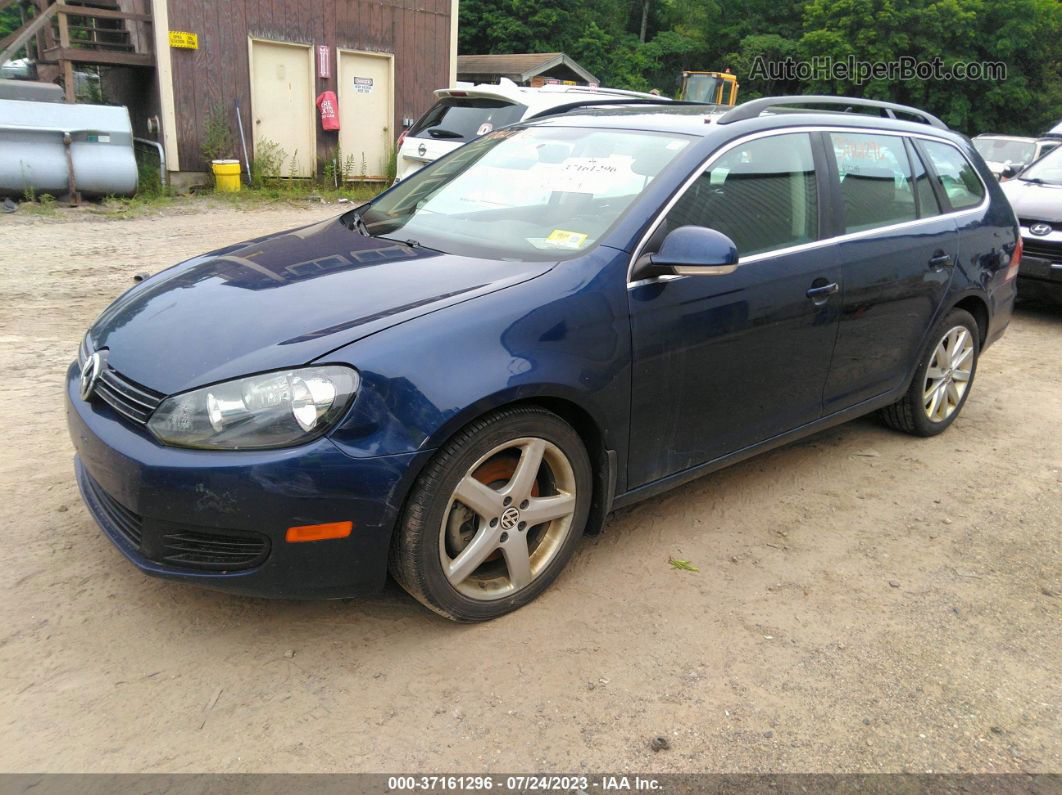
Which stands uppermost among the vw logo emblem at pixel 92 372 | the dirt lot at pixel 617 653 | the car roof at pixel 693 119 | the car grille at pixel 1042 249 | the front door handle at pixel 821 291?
the car roof at pixel 693 119

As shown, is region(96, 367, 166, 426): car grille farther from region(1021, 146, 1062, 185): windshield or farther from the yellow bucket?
the yellow bucket

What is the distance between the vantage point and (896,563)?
351 cm

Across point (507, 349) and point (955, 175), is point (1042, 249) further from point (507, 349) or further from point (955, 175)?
point (507, 349)

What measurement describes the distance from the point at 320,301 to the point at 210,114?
39.3 ft

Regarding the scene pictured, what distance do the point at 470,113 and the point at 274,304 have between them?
7300 mm

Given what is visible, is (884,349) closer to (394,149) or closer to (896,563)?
(896,563)

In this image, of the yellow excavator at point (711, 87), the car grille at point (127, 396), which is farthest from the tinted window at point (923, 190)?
the yellow excavator at point (711, 87)

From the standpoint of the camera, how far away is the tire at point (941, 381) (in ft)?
15.1

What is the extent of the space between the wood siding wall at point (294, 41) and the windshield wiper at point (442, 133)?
17.3 ft

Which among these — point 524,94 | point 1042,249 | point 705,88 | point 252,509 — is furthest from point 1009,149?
point 252,509

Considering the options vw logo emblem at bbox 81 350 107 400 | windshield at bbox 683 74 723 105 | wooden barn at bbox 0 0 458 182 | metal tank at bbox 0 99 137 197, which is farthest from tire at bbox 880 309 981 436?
windshield at bbox 683 74 723 105

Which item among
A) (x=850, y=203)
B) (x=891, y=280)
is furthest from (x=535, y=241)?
(x=891, y=280)

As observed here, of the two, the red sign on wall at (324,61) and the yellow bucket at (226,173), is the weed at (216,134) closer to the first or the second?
the yellow bucket at (226,173)

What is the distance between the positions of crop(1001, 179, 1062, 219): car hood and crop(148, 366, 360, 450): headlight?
7107 millimetres
